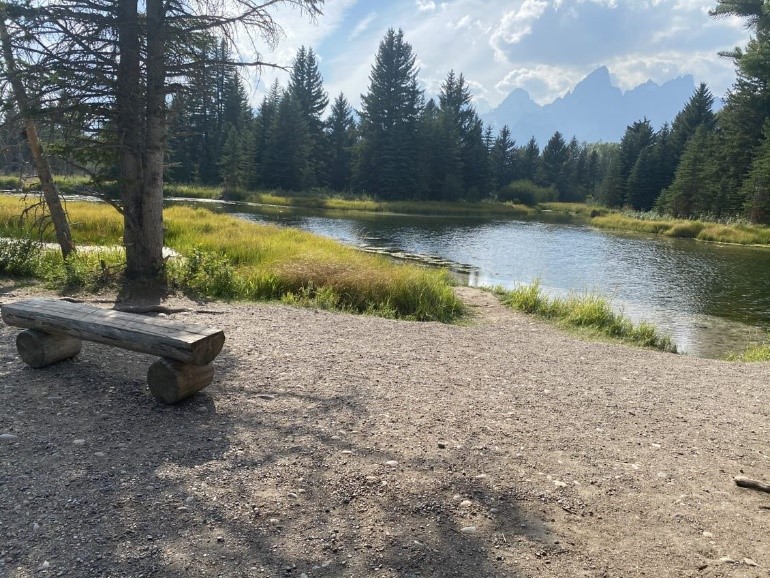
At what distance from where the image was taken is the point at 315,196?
5594 centimetres

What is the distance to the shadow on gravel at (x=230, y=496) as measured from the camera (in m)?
2.56

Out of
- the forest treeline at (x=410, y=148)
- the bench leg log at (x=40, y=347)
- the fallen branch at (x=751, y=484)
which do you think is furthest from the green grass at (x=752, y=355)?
the forest treeline at (x=410, y=148)

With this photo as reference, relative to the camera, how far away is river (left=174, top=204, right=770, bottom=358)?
13.1 metres

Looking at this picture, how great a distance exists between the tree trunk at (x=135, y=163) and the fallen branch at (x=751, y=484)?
8.28 metres

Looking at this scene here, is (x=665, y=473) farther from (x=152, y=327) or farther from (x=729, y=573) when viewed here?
(x=152, y=327)

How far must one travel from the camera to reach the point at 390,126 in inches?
2505

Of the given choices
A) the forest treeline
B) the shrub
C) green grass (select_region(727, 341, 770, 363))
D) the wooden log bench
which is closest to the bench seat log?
the wooden log bench

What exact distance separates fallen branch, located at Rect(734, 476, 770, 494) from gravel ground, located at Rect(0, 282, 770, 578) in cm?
5

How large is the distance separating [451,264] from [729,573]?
58.9 ft

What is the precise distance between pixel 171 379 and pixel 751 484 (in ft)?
13.8

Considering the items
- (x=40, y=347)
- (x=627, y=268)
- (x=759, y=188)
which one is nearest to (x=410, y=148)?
(x=759, y=188)

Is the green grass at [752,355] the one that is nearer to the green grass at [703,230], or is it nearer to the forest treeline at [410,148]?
the green grass at [703,230]

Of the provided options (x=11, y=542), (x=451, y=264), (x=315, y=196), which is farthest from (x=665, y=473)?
(x=315, y=196)

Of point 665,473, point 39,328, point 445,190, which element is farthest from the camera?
point 445,190
